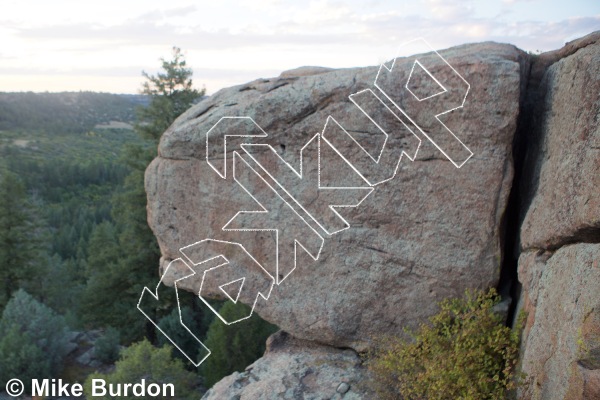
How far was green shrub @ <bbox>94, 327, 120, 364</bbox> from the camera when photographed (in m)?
18.8

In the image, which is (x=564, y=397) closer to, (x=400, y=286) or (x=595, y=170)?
(x=595, y=170)

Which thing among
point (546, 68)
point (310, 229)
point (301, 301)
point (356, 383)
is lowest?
point (356, 383)

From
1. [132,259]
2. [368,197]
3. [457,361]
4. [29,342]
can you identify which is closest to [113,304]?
[132,259]

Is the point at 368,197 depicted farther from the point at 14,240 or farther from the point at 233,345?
the point at 14,240

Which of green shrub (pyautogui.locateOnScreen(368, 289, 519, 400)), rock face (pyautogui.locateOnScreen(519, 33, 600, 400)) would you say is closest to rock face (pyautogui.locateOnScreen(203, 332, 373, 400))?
green shrub (pyautogui.locateOnScreen(368, 289, 519, 400))

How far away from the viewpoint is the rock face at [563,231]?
4.75 m

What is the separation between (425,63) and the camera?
22.3 ft

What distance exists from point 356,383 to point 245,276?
2056 mm

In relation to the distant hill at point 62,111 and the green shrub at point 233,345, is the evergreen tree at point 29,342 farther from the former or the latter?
the distant hill at point 62,111

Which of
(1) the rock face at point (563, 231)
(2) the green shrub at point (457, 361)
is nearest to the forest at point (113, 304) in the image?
(2) the green shrub at point (457, 361)

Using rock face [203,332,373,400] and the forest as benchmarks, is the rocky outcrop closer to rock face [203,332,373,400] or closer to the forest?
rock face [203,332,373,400]

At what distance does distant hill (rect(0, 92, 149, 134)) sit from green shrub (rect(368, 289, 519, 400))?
79191 millimetres

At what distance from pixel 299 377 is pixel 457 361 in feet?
Answer: 7.49

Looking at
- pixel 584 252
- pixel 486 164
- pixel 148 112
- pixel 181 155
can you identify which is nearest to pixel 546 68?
pixel 486 164
